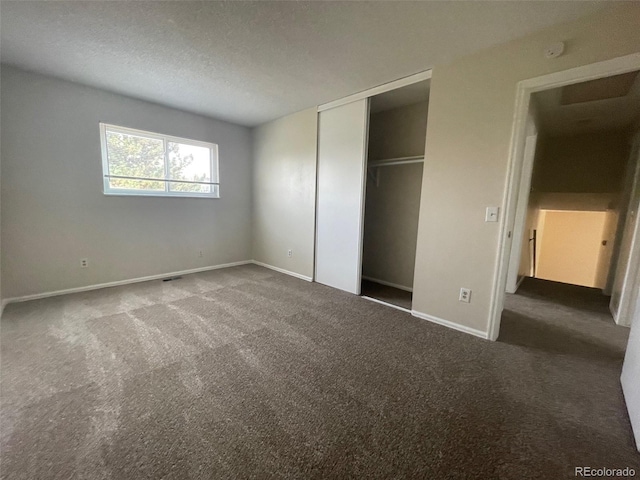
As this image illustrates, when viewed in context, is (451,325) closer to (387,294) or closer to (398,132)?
(387,294)

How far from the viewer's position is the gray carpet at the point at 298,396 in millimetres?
1166

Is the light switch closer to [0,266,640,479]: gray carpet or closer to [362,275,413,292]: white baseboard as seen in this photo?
[0,266,640,479]: gray carpet

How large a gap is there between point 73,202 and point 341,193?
3426 mm

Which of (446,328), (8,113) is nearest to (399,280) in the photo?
(446,328)

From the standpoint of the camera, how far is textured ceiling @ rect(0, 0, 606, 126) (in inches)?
68.2

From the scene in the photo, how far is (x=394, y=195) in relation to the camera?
3.82m

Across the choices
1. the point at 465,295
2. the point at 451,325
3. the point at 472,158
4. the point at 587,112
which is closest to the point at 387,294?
the point at 451,325

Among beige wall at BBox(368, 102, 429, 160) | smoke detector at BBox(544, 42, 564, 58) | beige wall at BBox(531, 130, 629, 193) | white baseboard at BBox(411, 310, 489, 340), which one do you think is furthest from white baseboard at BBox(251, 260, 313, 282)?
beige wall at BBox(531, 130, 629, 193)

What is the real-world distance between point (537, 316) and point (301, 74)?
152 inches

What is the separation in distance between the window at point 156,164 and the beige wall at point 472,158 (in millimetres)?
3614

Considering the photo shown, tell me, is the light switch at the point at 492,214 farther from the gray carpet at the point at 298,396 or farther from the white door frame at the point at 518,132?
the gray carpet at the point at 298,396

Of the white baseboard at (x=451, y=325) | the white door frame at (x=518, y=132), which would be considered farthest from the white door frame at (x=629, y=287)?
the white baseboard at (x=451, y=325)

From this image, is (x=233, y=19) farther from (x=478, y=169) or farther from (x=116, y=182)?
(x=116, y=182)

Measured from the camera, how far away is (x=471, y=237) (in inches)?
91.8
